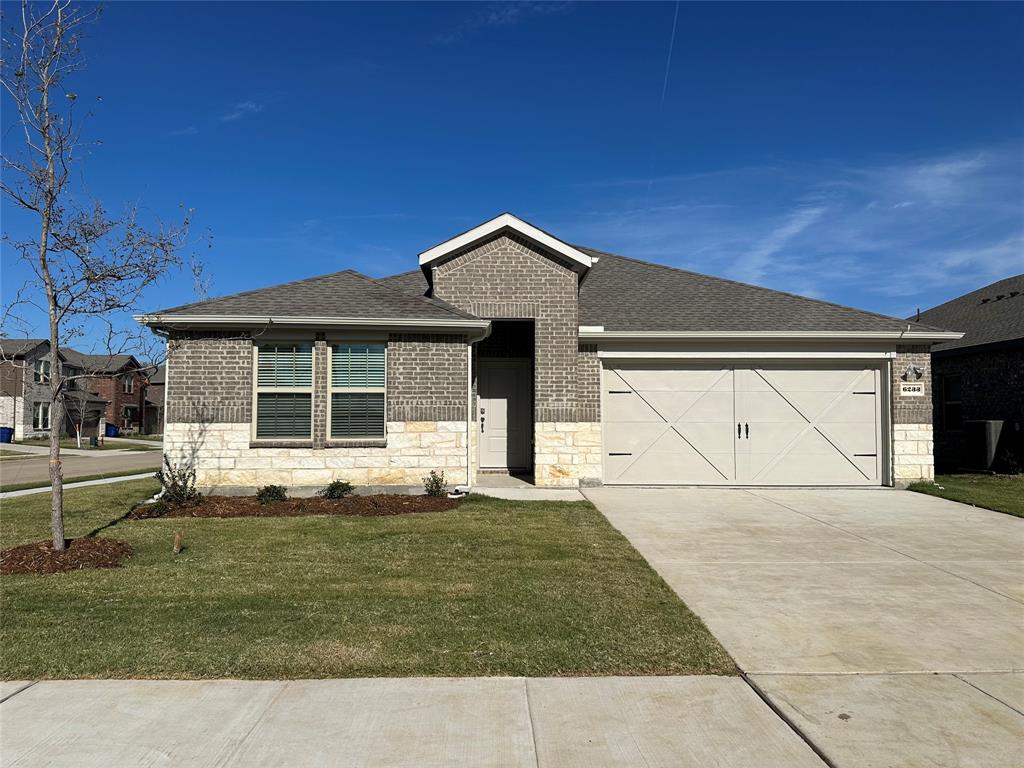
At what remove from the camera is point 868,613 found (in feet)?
18.3

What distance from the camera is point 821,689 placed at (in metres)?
4.13

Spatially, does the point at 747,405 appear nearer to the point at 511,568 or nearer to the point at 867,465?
the point at 867,465

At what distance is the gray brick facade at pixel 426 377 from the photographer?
37.8 ft

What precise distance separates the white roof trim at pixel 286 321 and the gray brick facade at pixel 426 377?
40cm

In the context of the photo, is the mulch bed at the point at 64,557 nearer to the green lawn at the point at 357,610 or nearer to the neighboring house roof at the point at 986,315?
the green lawn at the point at 357,610

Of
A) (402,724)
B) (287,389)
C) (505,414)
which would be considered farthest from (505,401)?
(402,724)

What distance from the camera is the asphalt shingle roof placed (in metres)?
11.2

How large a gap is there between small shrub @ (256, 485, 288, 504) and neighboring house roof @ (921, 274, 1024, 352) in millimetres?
17551

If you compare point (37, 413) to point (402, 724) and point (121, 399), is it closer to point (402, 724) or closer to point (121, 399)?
point (121, 399)

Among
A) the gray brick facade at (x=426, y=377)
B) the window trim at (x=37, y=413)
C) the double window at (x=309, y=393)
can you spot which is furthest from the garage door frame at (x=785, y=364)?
the window trim at (x=37, y=413)

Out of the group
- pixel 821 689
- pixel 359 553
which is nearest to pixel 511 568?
pixel 359 553

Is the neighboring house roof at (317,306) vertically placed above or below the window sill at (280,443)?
above

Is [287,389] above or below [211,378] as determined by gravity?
below

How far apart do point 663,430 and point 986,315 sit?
13.0 meters
